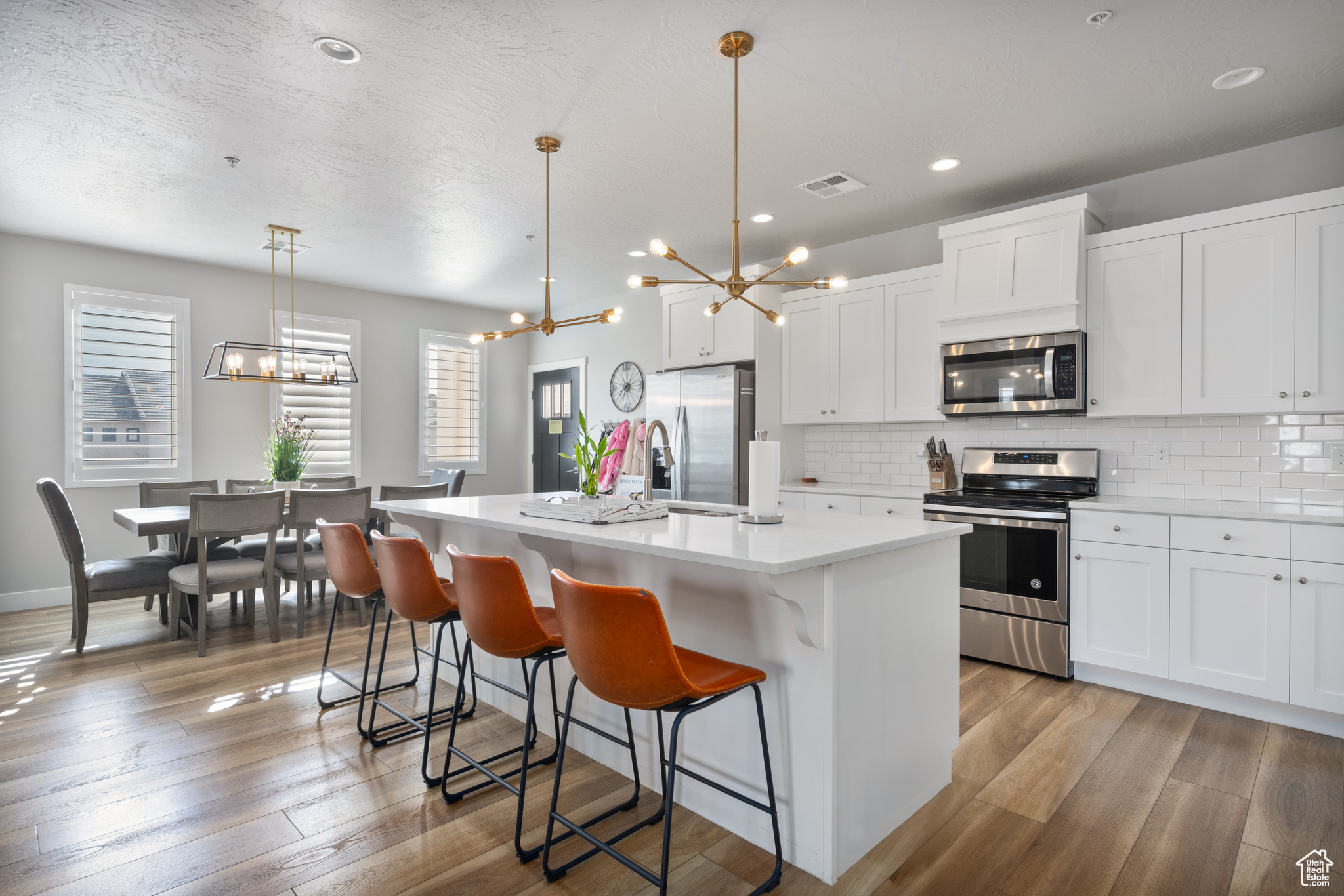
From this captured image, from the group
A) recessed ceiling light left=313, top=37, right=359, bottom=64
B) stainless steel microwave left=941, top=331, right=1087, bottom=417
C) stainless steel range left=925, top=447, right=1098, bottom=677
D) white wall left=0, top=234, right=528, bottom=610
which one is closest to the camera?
recessed ceiling light left=313, top=37, right=359, bottom=64

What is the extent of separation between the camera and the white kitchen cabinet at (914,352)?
4113mm

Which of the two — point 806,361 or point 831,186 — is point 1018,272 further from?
point 806,361

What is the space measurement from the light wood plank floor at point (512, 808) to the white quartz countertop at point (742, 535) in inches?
34.9

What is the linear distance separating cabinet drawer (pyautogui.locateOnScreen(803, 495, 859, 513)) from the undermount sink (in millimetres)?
1388

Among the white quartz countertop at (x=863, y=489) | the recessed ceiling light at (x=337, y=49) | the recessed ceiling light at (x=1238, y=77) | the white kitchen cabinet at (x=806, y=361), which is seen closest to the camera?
the recessed ceiling light at (x=337, y=49)

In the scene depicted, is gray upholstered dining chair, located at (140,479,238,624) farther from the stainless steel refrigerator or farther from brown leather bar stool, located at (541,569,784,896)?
brown leather bar stool, located at (541,569,784,896)

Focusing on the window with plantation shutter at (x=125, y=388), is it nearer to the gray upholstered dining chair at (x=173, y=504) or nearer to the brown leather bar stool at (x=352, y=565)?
the gray upholstered dining chair at (x=173, y=504)

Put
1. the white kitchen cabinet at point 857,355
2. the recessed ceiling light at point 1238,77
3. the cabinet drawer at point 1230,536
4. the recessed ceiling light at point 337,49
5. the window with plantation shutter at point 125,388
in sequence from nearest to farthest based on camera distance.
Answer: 1. the recessed ceiling light at point 337,49
2. the recessed ceiling light at point 1238,77
3. the cabinet drawer at point 1230,536
4. the white kitchen cabinet at point 857,355
5. the window with plantation shutter at point 125,388

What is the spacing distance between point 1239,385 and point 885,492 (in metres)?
1.70

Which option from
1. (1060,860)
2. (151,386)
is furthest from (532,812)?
(151,386)

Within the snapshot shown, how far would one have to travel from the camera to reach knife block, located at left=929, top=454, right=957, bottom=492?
4.21 m

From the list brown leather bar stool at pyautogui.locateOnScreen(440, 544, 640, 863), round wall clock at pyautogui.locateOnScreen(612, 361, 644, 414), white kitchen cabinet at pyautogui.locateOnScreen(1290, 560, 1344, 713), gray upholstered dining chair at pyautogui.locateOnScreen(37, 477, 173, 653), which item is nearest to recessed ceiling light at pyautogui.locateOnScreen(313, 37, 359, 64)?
brown leather bar stool at pyautogui.locateOnScreen(440, 544, 640, 863)

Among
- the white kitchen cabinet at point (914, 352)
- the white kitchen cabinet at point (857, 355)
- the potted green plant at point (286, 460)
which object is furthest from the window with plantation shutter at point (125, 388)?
the white kitchen cabinet at point (914, 352)

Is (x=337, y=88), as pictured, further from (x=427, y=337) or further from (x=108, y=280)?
(x=427, y=337)
